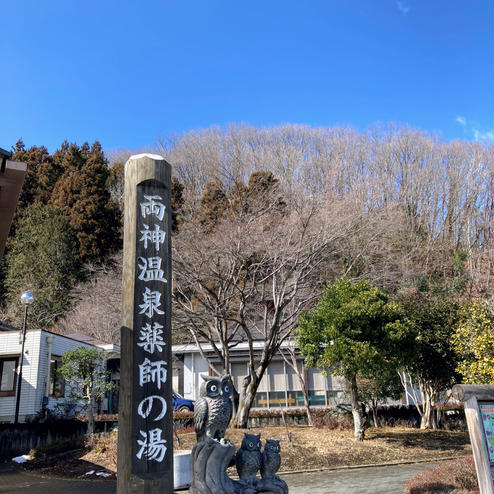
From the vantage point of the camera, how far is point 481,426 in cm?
623

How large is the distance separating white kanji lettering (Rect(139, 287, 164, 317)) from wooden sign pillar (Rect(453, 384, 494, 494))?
4358 millimetres

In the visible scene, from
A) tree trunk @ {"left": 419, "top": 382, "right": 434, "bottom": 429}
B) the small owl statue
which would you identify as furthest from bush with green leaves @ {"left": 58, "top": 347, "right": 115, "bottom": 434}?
tree trunk @ {"left": 419, "top": 382, "right": 434, "bottom": 429}

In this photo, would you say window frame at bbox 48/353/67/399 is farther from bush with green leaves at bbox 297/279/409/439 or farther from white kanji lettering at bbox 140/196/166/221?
white kanji lettering at bbox 140/196/166/221

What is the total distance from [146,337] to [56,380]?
622 inches

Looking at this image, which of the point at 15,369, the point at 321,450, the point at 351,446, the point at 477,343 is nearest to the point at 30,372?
the point at 15,369

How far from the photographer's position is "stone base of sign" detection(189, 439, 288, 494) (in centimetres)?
471

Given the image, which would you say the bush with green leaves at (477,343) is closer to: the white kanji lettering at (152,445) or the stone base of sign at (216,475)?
the stone base of sign at (216,475)

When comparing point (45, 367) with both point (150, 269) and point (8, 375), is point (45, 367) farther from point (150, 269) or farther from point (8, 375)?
point (150, 269)

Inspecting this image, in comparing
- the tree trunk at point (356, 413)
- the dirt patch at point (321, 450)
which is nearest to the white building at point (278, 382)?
the dirt patch at point (321, 450)

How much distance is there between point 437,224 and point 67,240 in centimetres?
2558

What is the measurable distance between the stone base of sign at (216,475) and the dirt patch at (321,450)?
20.9 ft

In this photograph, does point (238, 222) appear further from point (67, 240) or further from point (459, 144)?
point (459, 144)

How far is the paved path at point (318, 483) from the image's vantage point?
8.71m

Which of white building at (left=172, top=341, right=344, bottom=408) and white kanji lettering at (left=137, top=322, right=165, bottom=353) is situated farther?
white building at (left=172, top=341, right=344, bottom=408)
